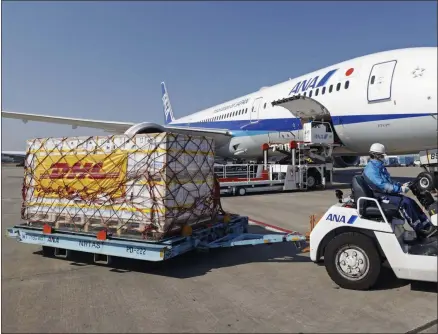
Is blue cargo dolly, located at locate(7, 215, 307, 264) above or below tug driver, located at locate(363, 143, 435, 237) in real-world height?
below

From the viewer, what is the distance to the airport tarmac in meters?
3.14

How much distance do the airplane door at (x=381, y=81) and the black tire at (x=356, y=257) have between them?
707 cm

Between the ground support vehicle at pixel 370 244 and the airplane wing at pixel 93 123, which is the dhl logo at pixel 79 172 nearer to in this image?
the ground support vehicle at pixel 370 244

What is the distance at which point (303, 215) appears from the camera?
346 inches

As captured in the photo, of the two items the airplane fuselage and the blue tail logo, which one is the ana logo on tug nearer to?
the airplane fuselage

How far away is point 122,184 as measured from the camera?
4965 millimetres

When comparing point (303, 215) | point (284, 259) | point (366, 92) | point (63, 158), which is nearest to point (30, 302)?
point (63, 158)

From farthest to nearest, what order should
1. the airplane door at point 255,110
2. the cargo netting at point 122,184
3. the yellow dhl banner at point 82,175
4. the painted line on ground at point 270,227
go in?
the airplane door at point 255,110
the painted line on ground at point 270,227
the yellow dhl banner at point 82,175
the cargo netting at point 122,184

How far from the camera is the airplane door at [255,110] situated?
53.2ft

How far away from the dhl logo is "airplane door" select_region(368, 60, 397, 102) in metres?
8.00

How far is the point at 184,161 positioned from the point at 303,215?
185 inches

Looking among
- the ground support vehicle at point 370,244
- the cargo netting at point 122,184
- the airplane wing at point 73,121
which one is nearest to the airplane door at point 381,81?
the cargo netting at point 122,184

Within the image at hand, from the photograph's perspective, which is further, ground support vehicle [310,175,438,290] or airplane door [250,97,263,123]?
airplane door [250,97,263,123]

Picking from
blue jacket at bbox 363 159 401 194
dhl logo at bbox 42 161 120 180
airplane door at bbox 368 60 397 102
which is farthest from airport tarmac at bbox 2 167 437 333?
airplane door at bbox 368 60 397 102
